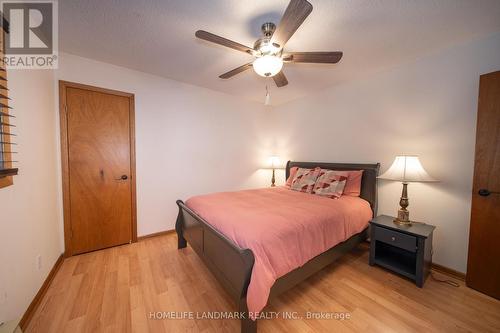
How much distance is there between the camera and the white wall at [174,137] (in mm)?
2559

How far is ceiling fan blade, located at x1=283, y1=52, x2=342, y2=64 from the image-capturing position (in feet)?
5.18

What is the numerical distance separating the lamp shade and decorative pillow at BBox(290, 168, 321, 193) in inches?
38.7

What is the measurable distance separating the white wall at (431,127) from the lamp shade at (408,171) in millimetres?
333

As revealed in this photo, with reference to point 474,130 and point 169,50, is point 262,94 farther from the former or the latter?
point 474,130

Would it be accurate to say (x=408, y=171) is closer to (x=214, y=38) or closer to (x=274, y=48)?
(x=274, y=48)

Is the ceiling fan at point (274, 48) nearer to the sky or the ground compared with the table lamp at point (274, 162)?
nearer to the sky

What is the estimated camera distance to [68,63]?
2.21m

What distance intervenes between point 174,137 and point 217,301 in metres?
2.35

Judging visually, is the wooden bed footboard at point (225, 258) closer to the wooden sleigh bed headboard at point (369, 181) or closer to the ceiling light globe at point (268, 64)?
the ceiling light globe at point (268, 64)

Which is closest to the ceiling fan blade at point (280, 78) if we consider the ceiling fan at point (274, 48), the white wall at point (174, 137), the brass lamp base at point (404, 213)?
the ceiling fan at point (274, 48)

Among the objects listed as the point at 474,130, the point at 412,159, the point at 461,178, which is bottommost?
the point at 461,178

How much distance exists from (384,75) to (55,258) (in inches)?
181

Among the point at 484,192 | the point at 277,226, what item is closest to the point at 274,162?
the point at 277,226

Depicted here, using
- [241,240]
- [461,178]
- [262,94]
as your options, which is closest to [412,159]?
[461,178]
